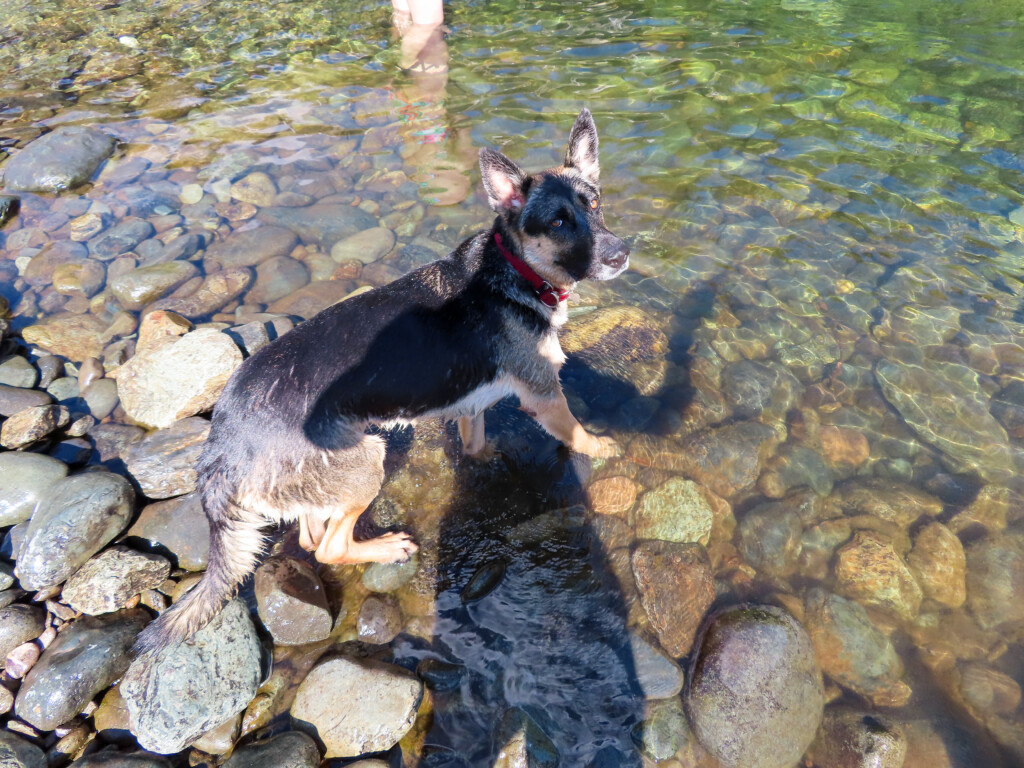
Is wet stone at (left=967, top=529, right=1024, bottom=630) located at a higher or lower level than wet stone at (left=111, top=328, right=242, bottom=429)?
lower

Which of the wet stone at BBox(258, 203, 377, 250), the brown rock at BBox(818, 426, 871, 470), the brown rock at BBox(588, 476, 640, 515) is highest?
the wet stone at BBox(258, 203, 377, 250)

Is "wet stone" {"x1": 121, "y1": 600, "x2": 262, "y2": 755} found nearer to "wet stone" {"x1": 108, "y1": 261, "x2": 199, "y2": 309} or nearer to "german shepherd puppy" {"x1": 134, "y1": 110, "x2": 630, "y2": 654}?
"german shepherd puppy" {"x1": 134, "y1": 110, "x2": 630, "y2": 654}

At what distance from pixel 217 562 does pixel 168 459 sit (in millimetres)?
1747

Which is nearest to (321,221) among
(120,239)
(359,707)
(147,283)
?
(147,283)

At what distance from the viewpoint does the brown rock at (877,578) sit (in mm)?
4375

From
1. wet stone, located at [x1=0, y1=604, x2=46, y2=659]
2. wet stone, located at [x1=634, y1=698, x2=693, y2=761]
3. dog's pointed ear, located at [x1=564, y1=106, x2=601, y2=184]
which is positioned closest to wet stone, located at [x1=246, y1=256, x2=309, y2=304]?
wet stone, located at [x1=0, y1=604, x2=46, y2=659]

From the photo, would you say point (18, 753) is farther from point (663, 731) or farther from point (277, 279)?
point (277, 279)

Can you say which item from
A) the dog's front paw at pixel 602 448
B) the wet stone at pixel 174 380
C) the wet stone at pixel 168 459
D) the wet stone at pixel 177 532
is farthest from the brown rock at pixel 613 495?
the wet stone at pixel 174 380

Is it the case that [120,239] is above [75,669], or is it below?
Result: above

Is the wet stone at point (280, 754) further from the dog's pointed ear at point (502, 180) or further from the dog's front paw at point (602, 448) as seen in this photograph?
the dog's pointed ear at point (502, 180)

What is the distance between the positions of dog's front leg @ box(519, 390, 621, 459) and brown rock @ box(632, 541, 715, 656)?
1017 millimetres

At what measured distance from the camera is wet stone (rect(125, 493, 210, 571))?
469 centimetres

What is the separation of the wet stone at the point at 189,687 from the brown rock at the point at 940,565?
17.8 feet

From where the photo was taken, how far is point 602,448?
5395mm
